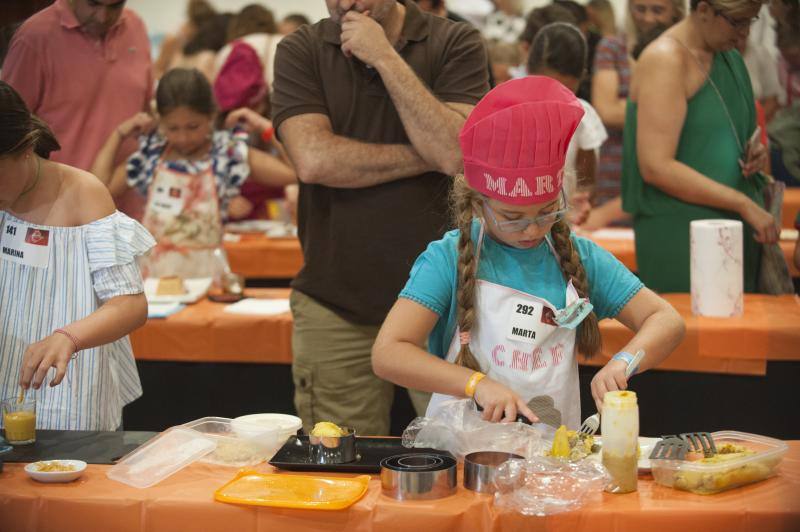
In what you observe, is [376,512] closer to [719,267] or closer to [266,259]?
[719,267]

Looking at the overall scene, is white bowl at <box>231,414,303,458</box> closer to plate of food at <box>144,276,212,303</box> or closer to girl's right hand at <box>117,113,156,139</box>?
plate of food at <box>144,276,212,303</box>

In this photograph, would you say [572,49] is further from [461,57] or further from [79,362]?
[79,362]

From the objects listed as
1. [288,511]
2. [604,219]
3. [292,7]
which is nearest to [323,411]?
[288,511]

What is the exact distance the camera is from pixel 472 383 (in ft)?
6.68

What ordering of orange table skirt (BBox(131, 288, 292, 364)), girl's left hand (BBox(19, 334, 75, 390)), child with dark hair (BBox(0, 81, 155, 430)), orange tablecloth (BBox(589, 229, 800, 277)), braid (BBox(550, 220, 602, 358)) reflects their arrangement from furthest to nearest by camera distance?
1. orange tablecloth (BBox(589, 229, 800, 277))
2. orange table skirt (BBox(131, 288, 292, 364))
3. child with dark hair (BBox(0, 81, 155, 430))
4. braid (BBox(550, 220, 602, 358))
5. girl's left hand (BBox(19, 334, 75, 390))

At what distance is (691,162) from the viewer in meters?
3.62

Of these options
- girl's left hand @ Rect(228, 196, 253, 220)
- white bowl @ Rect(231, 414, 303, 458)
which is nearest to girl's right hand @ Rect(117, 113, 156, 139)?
girl's left hand @ Rect(228, 196, 253, 220)

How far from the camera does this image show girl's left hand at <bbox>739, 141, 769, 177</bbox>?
3582mm

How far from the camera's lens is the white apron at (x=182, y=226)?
13.9 ft

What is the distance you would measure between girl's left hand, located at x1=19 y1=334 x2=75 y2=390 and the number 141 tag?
96 centimetres

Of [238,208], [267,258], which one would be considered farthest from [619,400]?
[238,208]

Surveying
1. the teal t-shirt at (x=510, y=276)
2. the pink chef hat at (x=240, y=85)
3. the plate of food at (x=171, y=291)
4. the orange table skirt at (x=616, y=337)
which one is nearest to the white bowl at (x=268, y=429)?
the teal t-shirt at (x=510, y=276)

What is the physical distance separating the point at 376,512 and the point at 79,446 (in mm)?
748

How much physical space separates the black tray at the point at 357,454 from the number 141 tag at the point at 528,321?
1.15 feet
